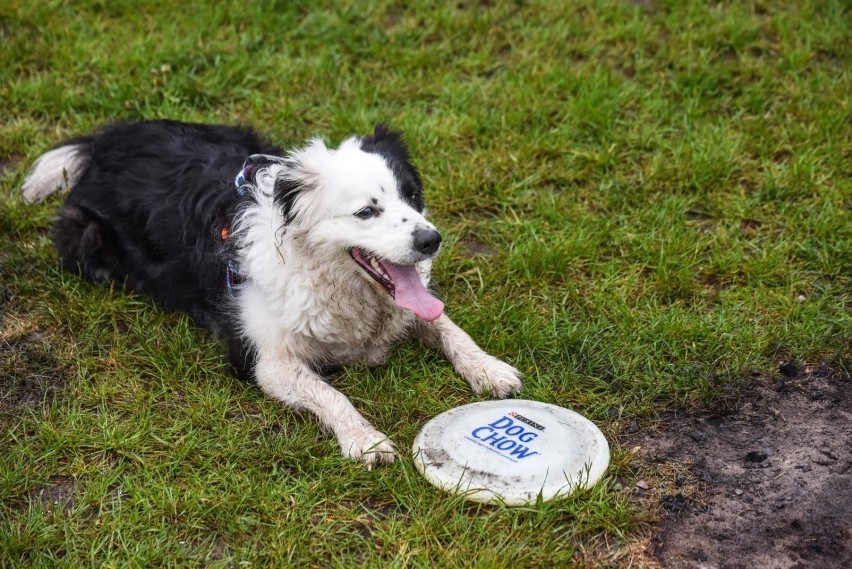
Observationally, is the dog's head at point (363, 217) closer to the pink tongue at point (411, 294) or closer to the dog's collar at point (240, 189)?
the pink tongue at point (411, 294)

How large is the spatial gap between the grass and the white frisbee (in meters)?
0.06

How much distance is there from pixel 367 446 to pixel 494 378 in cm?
62

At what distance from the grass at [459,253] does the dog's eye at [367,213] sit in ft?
2.37

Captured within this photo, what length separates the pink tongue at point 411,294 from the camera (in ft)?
11.0

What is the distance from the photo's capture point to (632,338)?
381 centimetres

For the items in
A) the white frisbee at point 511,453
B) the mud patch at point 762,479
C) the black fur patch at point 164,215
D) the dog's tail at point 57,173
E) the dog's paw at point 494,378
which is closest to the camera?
the mud patch at point 762,479

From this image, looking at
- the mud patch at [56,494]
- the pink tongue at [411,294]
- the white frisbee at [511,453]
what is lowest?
the mud patch at [56,494]

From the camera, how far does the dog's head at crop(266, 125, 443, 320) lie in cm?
326

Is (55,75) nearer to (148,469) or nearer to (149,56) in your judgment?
(149,56)

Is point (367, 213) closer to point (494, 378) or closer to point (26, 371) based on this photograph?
point (494, 378)

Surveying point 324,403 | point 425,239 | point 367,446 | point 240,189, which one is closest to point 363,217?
point 425,239

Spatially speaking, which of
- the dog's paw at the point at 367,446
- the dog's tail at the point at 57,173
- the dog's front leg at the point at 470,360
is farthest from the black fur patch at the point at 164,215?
the dog's front leg at the point at 470,360

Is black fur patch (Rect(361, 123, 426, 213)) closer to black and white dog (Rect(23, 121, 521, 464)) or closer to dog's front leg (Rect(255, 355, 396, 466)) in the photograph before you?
black and white dog (Rect(23, 121, 521, 464))

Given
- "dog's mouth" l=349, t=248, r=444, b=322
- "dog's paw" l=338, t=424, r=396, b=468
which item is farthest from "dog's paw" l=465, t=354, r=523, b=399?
"dog's paw" l=338, t=424, r=396, b=468
